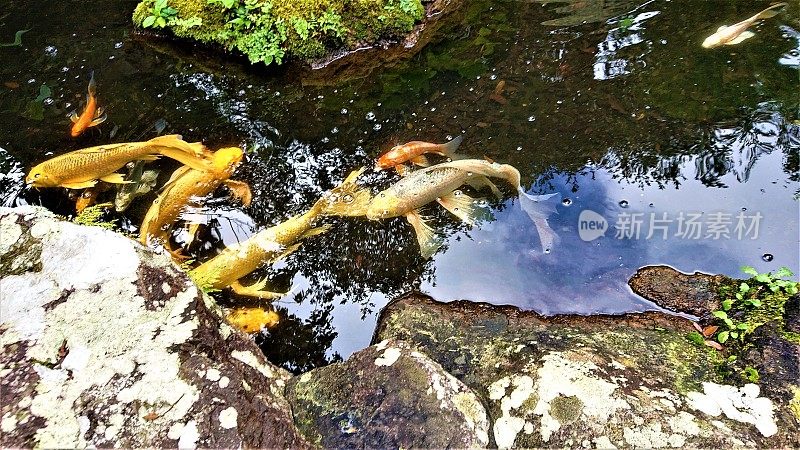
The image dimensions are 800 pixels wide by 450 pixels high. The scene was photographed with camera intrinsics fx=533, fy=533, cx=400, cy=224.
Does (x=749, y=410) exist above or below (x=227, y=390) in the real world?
below

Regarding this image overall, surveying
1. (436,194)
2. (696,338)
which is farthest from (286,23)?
(696,338)

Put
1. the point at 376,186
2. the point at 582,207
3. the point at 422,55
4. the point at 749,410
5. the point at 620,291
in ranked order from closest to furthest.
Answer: the point at 749,410, the point at 620,291, the point at 582,207, the point at 376,186, the point at 422,55

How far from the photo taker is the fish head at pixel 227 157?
236 inches

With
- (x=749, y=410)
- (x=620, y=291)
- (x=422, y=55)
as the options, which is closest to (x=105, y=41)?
(x=422, y=55)

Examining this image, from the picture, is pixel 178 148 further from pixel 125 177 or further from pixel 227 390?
pixel 227 390

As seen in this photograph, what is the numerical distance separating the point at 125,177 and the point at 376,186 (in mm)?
2964

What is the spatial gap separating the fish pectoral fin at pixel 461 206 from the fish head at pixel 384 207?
1.56 ft

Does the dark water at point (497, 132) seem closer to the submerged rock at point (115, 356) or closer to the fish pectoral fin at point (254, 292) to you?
the fish pectoral fin at point (254, 292)

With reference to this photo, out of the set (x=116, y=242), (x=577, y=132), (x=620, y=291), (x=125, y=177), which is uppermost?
(x=116, y=242)

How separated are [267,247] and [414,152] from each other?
1.95 metres

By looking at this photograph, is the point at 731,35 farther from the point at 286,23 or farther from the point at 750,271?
the point at 286,23

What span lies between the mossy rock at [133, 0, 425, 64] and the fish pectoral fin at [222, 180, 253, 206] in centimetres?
245

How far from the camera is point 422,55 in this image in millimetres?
7883

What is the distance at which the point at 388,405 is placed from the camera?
344 centimetres
